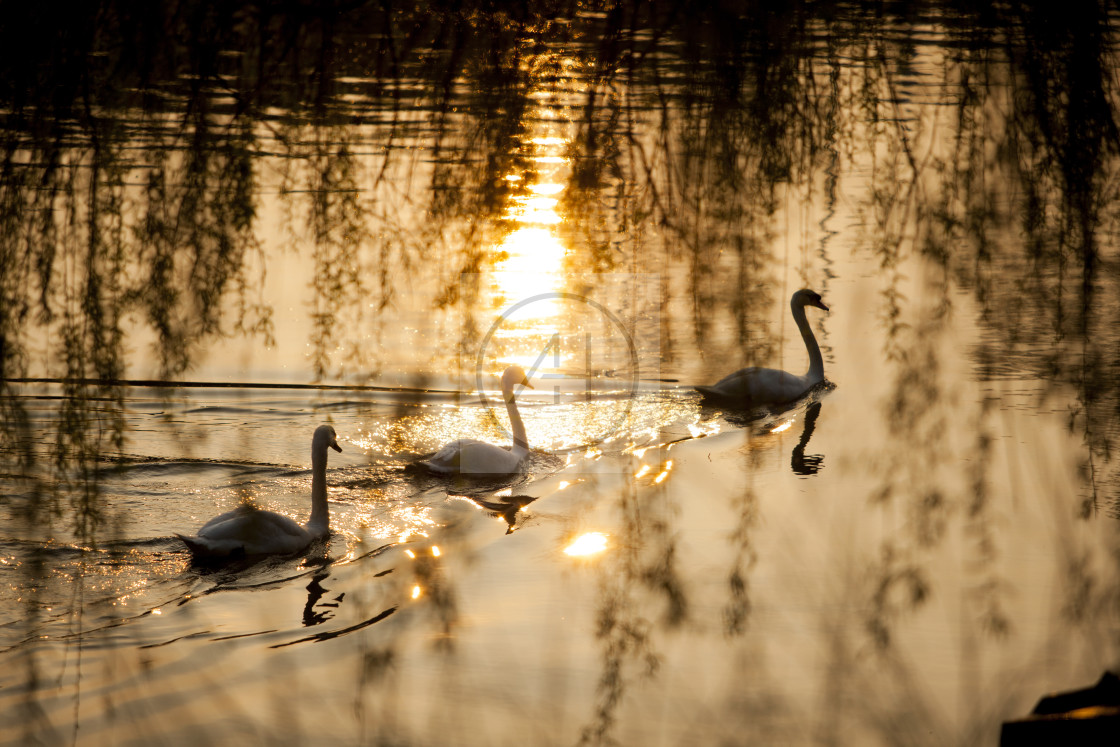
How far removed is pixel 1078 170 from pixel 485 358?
10.8 ft

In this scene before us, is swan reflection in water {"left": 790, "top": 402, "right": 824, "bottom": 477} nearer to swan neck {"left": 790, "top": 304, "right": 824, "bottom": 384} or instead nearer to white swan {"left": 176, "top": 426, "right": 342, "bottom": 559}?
swan neck {"left": 790, "top": 304, "right": 824, "bottom": 384}

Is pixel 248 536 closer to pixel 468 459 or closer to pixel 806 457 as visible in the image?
pixel 468 459

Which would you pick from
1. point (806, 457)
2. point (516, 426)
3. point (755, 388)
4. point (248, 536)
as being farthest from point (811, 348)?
point (248, 536)

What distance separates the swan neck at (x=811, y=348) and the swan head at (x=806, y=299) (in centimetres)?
2

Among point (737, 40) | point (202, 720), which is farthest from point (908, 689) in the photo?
point (737, 40)

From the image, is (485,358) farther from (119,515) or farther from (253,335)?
(119,515)

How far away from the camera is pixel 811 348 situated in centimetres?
634

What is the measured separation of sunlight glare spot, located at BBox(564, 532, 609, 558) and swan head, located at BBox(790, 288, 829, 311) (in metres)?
2.72

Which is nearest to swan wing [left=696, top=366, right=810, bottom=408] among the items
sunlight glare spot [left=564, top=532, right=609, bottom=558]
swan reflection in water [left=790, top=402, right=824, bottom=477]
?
swan reflection in water [left=790, top=402, right=824, bottom=477]

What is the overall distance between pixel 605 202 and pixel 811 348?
73.2 inches

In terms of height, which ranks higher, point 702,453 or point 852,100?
point 852,100

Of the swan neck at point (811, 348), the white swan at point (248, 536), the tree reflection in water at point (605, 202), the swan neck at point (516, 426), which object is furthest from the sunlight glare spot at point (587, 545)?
the swan neck at point (811, 348)

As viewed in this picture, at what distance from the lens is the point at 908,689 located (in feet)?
9.80

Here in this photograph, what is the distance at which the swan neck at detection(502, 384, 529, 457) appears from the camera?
18.2 ft
